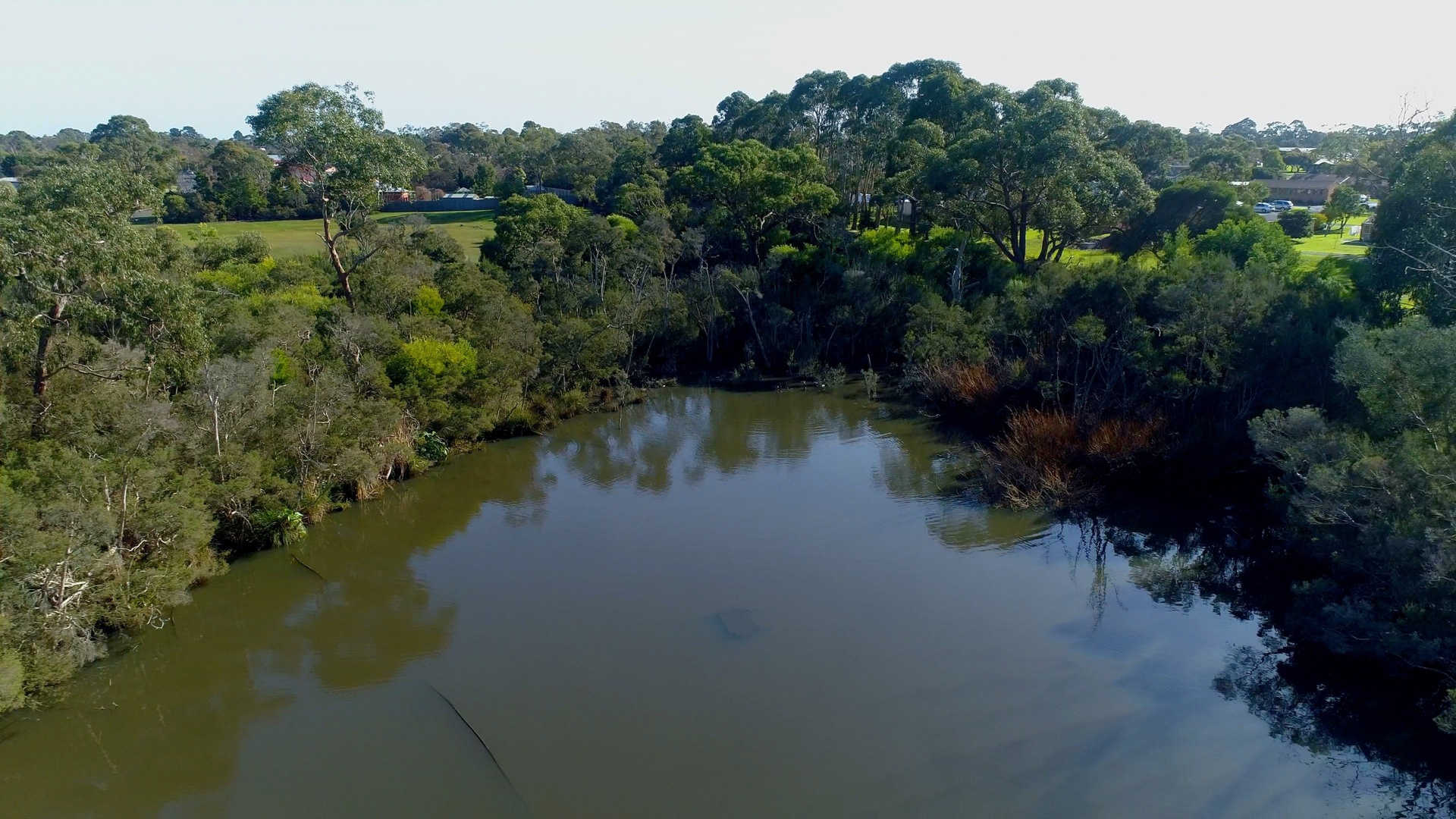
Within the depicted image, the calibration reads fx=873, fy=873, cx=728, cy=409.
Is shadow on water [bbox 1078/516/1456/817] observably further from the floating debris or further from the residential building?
the residential building

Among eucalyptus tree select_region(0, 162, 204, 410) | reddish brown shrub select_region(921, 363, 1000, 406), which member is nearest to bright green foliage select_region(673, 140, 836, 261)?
reddish brown shrub select_region(921, 363, 1000, 406)

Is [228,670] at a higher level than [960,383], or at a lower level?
lower

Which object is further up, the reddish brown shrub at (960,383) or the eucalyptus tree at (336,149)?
the eucalyptus tree at (336,149)

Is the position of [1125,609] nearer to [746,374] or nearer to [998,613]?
[998,613]

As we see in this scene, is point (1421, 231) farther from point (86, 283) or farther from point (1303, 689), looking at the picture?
point (86, 283)

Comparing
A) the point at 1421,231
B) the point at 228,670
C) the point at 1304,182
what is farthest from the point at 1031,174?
the point at 1304,182

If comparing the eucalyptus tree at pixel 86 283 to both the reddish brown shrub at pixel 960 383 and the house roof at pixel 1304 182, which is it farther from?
the house roof at pixel 1304 182

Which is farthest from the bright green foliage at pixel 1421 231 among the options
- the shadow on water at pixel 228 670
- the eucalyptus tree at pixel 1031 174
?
the shadow on water at pixel 228 670
